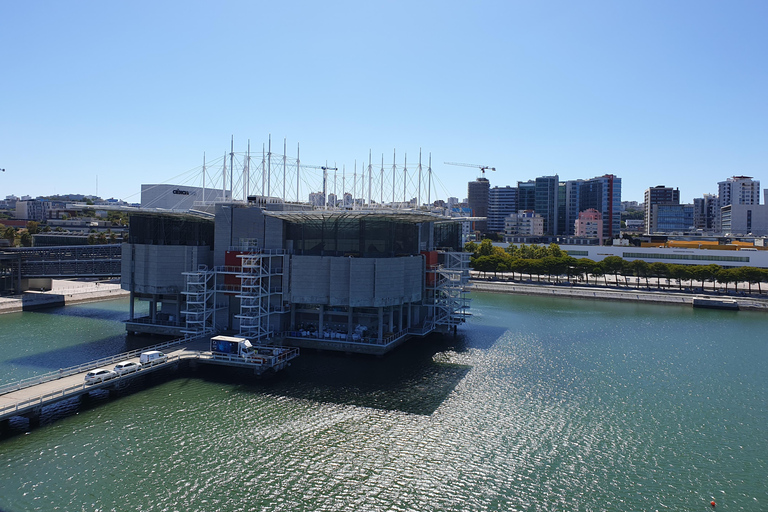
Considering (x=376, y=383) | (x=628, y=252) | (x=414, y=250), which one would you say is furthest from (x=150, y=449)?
(x=628, y=252)

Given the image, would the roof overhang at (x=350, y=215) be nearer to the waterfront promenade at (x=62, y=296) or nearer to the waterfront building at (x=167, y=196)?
the waterfront building at (x=167, y=196)

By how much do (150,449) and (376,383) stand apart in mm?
18331

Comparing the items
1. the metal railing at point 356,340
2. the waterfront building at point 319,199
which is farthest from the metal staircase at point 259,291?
the waterfront building at point 319,199

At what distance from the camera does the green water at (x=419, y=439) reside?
997 inches

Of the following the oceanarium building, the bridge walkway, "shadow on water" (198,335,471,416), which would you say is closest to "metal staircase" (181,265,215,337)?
the oceanarium building

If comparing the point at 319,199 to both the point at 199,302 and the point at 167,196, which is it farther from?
the point at 199,302

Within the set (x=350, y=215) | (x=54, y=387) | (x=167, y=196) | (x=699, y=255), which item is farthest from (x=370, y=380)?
(x=699, y=255)

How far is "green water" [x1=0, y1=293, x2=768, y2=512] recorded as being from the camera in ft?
83.1

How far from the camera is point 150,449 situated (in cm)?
2934

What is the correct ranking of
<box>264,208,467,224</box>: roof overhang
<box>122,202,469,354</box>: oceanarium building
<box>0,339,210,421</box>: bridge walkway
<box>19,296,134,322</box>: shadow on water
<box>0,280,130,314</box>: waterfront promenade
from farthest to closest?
1. <box>0,280,130,314</box>: waterfront promenade
2. <box>19,296,134,322</box>: shadow on water
3. <box>122,202,469,354</box>: oceanarium building
4. <box>264,208,467,224</box>: roof overhang
5. <box>0,339,210,421</box>: bridge walkway

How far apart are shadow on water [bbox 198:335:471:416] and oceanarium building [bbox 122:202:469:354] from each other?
214 centimetres

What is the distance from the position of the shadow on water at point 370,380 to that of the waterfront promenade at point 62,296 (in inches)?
1740

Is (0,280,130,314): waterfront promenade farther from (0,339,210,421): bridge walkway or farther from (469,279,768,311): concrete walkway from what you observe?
(469,279,768,311): concrete walkway

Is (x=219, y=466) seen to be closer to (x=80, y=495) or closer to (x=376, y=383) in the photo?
(x=80, y=495)
